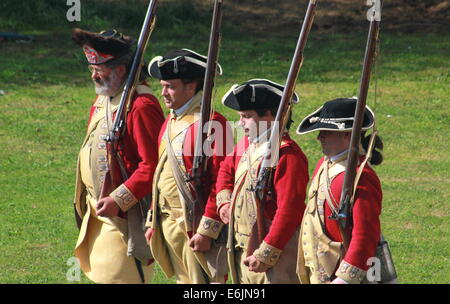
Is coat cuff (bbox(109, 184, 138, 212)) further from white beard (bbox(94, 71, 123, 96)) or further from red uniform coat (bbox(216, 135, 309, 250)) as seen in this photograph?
red uniform coat (bbox(216, 135, 309, 250))

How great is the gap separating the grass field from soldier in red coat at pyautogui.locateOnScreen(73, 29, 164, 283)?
1.08 metres

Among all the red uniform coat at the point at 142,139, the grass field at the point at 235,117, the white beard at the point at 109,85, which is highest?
the white beard at the point at 109,85

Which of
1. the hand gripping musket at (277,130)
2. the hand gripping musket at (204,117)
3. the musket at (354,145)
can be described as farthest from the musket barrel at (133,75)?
the musket at (354,145)

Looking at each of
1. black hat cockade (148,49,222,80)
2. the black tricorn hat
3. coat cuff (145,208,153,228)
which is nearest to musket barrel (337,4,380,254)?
the black tricorn hat

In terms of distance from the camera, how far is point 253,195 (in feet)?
21.1

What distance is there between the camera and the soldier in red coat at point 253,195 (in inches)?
249

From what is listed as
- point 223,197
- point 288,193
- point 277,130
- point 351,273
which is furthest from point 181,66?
point 351,273

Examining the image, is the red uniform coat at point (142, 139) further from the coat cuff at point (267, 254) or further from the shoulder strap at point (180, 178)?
the coat cuff at point (267, 254)

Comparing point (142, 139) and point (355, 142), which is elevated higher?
point (355, 142)

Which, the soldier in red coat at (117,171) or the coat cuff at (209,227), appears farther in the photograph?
the soldier in red coat at (117,171)

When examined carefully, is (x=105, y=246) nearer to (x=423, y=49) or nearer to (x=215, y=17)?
(x=215, y=17)

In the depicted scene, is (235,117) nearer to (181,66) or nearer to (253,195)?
(181,66)

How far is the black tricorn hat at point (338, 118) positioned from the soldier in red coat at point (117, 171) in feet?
5.01

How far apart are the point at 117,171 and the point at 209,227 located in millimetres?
873
